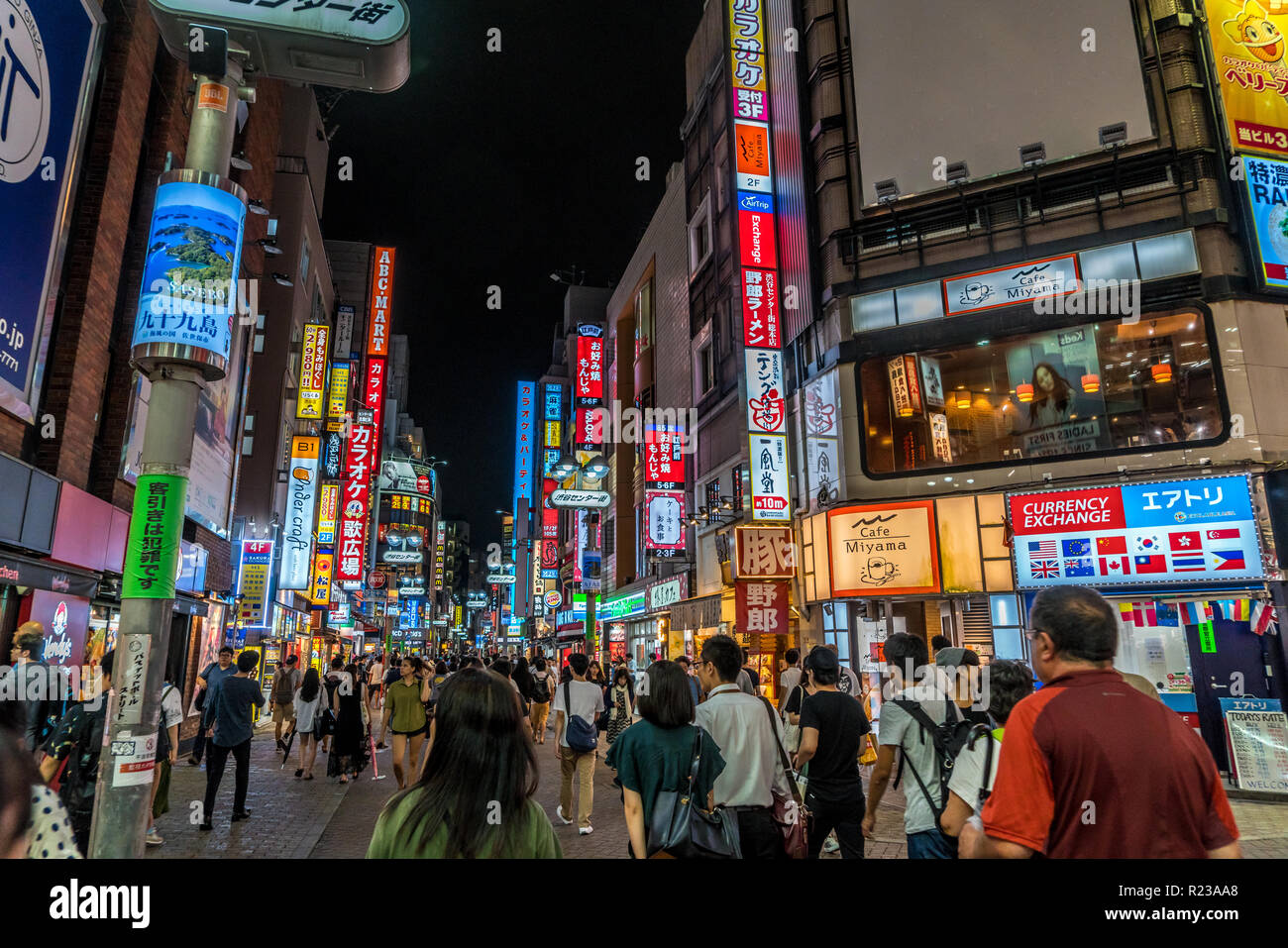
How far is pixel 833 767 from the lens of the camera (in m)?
5.85

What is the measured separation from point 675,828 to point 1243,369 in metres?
16.3

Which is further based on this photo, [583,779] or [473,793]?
[583,779]

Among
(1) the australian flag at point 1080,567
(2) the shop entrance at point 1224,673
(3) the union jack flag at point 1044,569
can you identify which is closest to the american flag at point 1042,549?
(3) the union jack flag at point 1044,569

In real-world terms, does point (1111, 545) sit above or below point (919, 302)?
below

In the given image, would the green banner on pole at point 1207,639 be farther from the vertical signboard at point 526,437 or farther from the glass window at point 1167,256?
the vertical signboard at point 526,437

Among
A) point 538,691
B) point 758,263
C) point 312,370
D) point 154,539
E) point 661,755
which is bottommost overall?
point 538,691

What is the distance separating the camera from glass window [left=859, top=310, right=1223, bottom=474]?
15617 millimetres

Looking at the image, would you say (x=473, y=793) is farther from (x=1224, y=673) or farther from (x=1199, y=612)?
(x=1199, y=612)

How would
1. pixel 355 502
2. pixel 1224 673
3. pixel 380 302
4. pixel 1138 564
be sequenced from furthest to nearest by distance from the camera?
pixel 380 302
pixel 355 502
pixel 1138 564
pixel 1224 673

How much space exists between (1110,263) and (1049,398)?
314 centimetres

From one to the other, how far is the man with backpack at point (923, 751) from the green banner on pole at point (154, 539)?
5015 millimetres

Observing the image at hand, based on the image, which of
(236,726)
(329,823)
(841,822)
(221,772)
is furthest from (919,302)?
(221,772)

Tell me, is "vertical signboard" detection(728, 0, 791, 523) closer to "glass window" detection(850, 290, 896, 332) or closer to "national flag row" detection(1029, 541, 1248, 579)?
"glass window" detection(850, 290, 896, 332)
